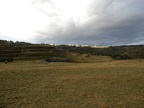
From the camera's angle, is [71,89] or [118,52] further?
[118,52]

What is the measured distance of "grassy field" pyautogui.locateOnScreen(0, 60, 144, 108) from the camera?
2121cm

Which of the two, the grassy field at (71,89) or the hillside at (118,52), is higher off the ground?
the hillside at (118,52)

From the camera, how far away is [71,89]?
24.8 m

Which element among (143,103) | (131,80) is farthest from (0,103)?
(131,80)

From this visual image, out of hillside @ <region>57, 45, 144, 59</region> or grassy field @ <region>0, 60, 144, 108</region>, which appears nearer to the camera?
grassy field @ <region>0, 60, 144, 108</region>

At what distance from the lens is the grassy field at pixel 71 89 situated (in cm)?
2121

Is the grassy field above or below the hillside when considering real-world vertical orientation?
below

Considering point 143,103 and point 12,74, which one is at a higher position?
point 12,74

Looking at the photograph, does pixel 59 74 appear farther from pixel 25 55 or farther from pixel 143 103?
pixel 25 55

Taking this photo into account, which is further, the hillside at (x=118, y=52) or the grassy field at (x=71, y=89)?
the hillside at (x=118, y=52)

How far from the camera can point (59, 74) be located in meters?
31.0

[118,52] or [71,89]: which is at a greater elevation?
[118,52]

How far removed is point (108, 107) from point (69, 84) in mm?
7520

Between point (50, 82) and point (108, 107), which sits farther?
point (50, 82)
